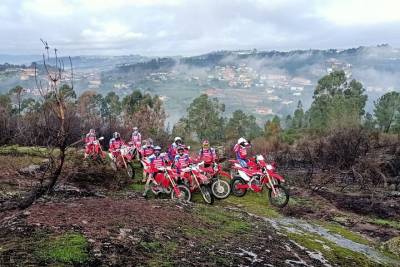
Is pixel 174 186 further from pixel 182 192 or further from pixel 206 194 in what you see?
pixel 206 194

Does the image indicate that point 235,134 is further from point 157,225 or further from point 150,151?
point 157,225

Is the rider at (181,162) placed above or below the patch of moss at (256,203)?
above

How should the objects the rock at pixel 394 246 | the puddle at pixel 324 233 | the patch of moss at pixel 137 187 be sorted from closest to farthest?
1. the puddle at pixel 324 233
2. the rock at pixel 394 246
3. the patch of moss at pixel 137 187

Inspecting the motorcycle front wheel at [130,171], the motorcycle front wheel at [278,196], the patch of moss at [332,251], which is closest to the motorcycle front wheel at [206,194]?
the motorcycle front wheel at [278,196]

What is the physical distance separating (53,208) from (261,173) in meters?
8.34

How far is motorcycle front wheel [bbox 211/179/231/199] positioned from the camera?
15.7 m

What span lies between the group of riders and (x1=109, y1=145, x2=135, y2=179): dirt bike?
15cm

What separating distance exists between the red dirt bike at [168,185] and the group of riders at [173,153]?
0.14 metres

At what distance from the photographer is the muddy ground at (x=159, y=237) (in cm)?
688

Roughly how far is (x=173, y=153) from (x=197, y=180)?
3726mm

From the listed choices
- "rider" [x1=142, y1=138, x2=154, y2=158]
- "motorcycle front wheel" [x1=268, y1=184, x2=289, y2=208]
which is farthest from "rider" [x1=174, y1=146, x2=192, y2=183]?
"rider" [x1=142, y1=138, x2=154, y2=158]

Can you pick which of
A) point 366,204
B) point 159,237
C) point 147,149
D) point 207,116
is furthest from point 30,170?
point 207,116

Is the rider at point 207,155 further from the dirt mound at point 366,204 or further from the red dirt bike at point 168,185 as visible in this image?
the dirt mound at point 366,204

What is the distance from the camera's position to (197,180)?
1494cm
